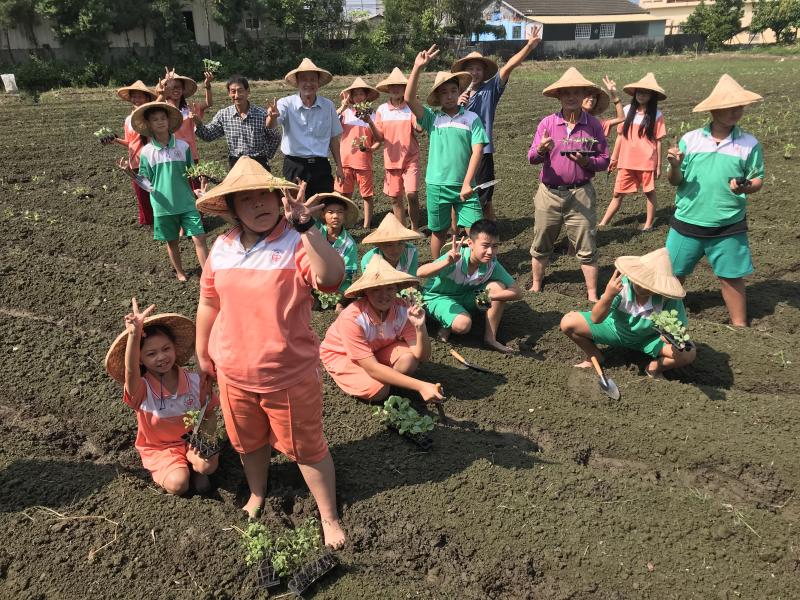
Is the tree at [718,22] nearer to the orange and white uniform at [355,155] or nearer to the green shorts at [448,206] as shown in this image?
the orange and white uniform at [355,155]

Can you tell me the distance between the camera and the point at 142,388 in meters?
3.33

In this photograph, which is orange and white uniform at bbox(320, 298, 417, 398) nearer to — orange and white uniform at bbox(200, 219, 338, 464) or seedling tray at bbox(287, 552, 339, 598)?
orange and white uniform at bbox(200, 219, 338, 464)

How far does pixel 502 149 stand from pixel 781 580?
10.1m

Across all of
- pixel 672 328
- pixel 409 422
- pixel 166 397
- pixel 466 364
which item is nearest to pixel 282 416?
pixel 166 397

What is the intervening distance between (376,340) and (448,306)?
3.53ft

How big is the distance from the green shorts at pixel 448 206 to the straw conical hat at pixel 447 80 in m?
0.90

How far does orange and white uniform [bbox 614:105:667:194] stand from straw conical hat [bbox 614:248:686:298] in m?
3.43

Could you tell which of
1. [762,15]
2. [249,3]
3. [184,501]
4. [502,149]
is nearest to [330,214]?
[184,501]

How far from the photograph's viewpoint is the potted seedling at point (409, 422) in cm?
376

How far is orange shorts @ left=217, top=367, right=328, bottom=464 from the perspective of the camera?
2895 millimetres

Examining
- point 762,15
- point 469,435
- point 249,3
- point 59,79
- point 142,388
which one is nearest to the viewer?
point 142,388

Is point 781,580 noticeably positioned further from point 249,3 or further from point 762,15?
point 762,15

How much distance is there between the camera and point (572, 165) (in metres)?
5.42

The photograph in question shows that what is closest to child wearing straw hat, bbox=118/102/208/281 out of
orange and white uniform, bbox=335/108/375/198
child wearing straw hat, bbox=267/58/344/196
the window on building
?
child wearing straw hat, bbox=267/58/344/196
